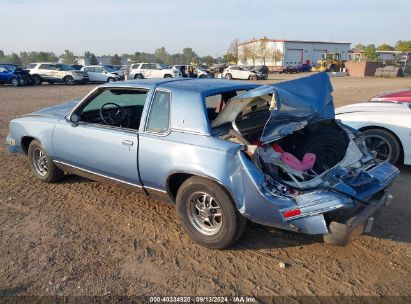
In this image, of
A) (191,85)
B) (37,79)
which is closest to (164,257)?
(191,85)

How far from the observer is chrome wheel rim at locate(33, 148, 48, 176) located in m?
5.37

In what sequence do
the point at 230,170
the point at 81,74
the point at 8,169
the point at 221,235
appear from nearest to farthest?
the point at 230,170 → the point at 221,235 → the point at 8,169 → the point at 81,74

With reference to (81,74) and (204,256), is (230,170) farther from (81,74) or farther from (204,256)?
(81,74)

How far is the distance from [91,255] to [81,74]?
2662 centimetres

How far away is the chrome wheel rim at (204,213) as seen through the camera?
3.58 metres

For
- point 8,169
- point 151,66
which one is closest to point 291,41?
point 151,66

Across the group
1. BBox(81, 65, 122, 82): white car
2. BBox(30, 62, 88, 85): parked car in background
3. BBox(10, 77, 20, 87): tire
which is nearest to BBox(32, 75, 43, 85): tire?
BBox(30, 62, 88, 85): parked car in background

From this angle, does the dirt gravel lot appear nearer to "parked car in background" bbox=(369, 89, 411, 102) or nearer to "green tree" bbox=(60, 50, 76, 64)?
"parked car in background" bbox=(369, 89, 411, 102)

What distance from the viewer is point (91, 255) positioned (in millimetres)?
3551

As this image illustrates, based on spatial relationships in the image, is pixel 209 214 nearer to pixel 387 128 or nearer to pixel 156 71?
pixel 387 128

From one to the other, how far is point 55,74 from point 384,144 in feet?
87.2

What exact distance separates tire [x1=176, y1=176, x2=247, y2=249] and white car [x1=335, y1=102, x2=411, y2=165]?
3.08m

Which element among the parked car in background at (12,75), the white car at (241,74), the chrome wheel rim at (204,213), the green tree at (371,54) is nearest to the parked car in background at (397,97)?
the chrome wheel rim at (204,213)

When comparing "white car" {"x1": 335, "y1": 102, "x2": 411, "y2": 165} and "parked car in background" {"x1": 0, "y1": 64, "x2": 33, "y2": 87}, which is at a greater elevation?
"white car" {"x1": 335, "y1": 102, "x2": 411, "y2": 165}
